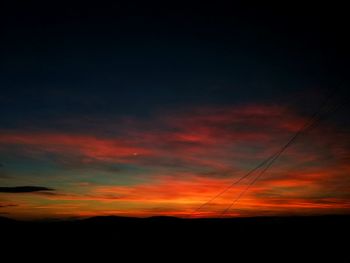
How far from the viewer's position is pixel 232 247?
2126 inches

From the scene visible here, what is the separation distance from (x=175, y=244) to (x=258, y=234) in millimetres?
25589

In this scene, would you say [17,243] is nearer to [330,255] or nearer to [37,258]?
[37,258]

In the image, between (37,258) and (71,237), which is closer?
(37,258)

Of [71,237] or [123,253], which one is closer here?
[123,253]

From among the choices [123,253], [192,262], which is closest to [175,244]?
[123,253]

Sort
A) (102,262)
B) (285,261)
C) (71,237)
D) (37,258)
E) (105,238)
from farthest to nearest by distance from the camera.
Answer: (71,237), (105,238), (37,258), (102,262), (285,261)

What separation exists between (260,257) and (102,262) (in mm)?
24459

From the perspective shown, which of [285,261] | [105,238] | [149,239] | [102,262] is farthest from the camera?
[105,238]

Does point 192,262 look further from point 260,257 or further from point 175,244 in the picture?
point 175,244

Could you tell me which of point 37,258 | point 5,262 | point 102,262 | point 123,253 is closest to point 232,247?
point 123,253

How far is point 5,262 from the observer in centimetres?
4581

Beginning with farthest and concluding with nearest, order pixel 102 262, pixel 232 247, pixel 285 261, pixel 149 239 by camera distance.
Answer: pixel 149 239
pixel 232 247
pixel 102 262
pixel 285 261

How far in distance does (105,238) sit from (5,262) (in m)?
23.6

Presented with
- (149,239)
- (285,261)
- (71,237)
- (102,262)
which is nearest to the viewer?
(285,261)
